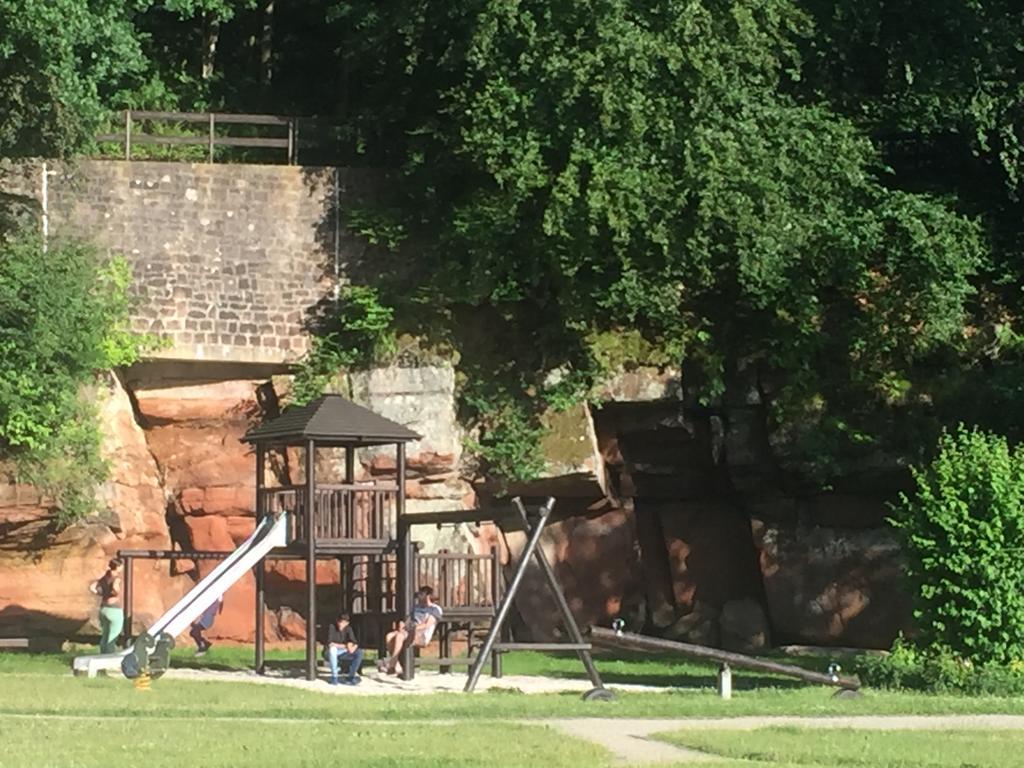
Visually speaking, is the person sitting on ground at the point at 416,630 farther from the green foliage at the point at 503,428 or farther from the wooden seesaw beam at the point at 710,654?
the green foliage at the point at 503,428

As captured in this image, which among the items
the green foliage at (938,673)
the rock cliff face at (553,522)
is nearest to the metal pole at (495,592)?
the green foliage at (938,673)

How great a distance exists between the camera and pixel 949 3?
3334 centimetres

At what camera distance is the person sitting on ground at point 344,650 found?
2366 cm

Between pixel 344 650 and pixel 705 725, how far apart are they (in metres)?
8.09

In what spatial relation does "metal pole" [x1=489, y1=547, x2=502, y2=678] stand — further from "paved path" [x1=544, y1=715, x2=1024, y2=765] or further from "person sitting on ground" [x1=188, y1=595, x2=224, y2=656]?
"paved path" [x1=544, y1=715, x2=1024, y2=765]

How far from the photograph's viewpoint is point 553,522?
Result: 34500 millimetres

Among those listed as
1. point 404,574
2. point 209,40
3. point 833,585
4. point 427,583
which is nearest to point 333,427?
point 404,574

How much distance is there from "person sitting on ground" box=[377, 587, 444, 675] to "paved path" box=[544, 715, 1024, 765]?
6.57 metres

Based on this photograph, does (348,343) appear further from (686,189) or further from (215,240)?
(686,189)

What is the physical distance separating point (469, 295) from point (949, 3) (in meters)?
10.1

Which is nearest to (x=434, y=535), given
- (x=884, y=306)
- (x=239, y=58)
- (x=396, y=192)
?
(x=396, y=192)

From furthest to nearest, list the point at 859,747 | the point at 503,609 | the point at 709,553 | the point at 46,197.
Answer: the point at 709,553
the point at 46,197
the point at 503,609
the point at 859,747

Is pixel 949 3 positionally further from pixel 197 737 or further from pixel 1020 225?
pixel 197 737

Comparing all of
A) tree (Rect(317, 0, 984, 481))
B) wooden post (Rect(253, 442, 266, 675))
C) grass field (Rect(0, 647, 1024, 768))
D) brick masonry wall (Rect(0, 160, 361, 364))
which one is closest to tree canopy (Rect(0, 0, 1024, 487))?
tree (Rect(317, 0, 984, 481))
